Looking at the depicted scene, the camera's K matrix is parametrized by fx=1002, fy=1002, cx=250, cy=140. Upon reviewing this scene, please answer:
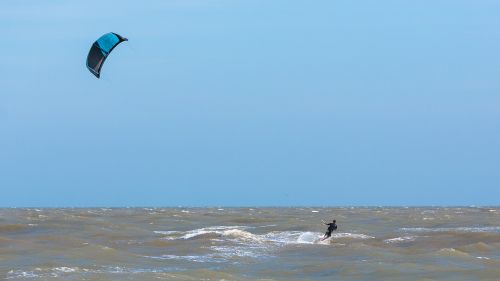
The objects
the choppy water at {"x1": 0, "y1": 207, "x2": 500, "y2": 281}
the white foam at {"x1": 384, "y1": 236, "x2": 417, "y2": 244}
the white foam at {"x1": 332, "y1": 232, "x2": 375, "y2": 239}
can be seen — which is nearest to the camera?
the choppy water at {"x1": 0, "y1": 207, "x2": 500, "y2": 281}

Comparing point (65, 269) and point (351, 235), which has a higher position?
point (351, 235)

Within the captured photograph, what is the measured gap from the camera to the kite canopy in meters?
26.5

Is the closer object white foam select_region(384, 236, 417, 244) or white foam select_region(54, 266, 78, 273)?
white foam select_region(54, 266, 78, 273)

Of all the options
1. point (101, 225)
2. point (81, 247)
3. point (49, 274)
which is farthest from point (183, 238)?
point (49, 274)

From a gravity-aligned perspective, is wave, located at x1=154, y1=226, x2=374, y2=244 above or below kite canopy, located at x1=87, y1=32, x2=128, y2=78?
below

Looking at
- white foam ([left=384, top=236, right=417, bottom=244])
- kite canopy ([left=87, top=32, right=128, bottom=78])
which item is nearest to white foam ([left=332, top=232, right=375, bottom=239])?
white foam ([left=384, top=236, right=417, bottom=244])

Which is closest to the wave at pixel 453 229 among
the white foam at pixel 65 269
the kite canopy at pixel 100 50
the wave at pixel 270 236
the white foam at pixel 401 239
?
the wave at pixel 270 236

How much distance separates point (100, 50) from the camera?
27141 millimetres

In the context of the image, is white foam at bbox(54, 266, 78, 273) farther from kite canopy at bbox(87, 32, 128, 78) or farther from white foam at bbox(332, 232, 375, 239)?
white foam at bbox(332, 232, 375, 239)

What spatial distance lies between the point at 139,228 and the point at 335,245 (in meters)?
11.8

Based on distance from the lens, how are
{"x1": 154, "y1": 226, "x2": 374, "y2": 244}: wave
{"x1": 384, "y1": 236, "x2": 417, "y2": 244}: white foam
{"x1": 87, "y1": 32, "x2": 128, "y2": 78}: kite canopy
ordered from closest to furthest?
{"x1": 87, "y1": 32, "x2": 128, "y2": 78}: kite canopy, {"x1": 384, "y1": 236, "x2": 417, "y2": 244}: white foam, {"x1": 154, "y1": 226, "x2": 374, "y2": 244}: wave

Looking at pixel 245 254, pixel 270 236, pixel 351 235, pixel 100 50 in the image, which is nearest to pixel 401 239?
pixel 351 235

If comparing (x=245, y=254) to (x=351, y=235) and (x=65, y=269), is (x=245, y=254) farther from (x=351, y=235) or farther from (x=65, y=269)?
(x=351, y=235)

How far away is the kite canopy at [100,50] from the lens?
26500 mm
